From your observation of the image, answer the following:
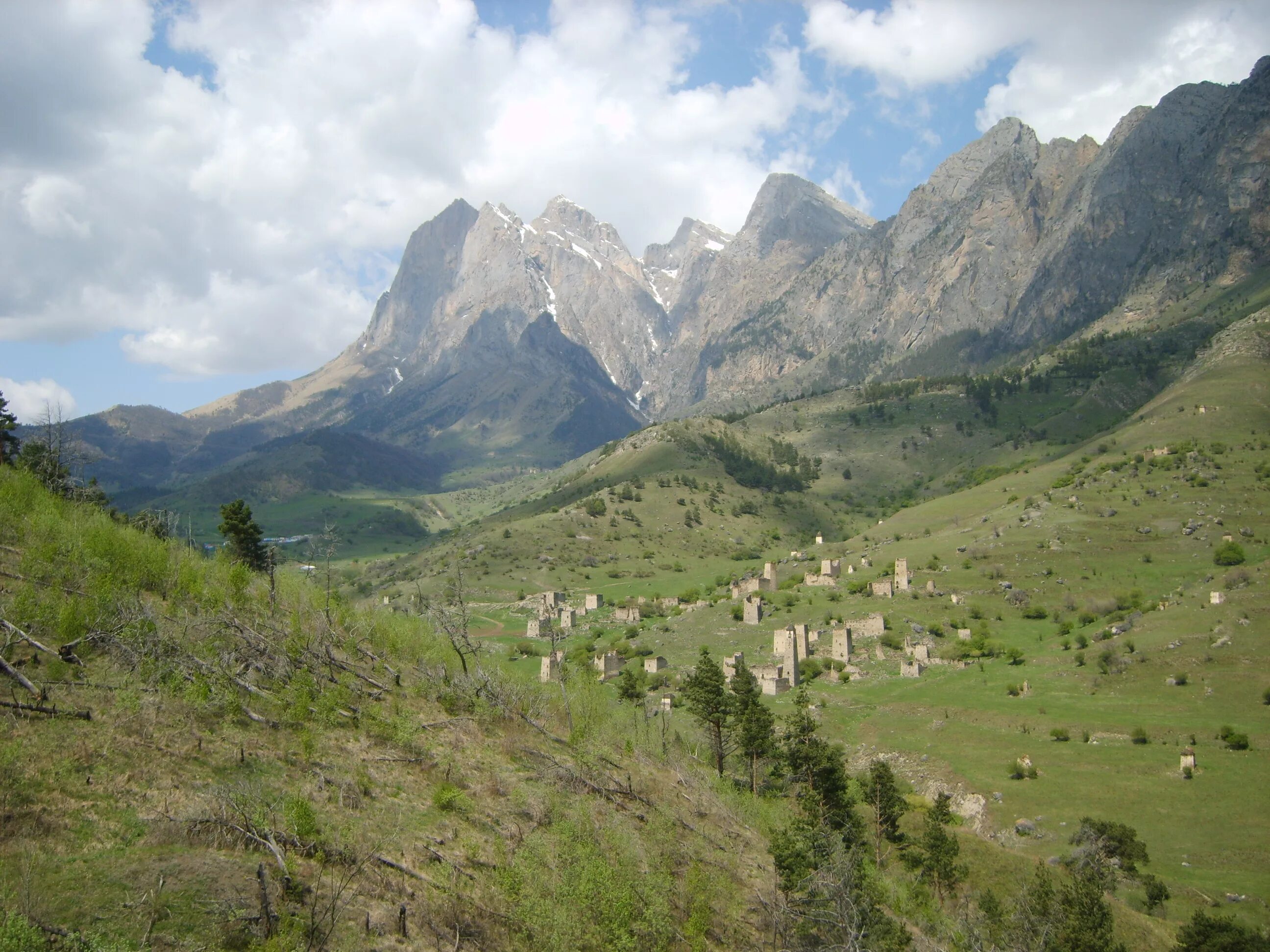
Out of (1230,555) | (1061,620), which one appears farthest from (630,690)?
(1230,555)

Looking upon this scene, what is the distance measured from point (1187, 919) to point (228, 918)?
41.4 metres

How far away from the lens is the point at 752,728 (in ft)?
156

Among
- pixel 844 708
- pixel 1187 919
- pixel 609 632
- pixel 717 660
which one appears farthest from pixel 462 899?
pixel 609 632

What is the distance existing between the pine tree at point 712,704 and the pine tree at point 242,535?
31.3 meters

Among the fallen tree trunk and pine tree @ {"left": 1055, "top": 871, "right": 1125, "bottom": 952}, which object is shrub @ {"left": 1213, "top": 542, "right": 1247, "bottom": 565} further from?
the fallen tree trunk

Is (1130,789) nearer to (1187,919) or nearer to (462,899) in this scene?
(1187,919)

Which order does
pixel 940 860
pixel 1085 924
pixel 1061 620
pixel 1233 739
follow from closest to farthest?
pixel 1085 924 < pixel 940 860 < pixel 1233 739 < pixel 1061 620

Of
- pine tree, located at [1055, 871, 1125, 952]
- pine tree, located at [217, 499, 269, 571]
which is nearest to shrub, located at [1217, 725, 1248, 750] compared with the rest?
pine tree, located at [1055, 871, 1125, 952]

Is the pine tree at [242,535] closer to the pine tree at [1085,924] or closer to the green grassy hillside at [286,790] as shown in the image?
the green grassy hillside at [286,790]

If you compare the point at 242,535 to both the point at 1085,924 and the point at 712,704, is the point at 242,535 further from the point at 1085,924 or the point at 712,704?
the point at 1085,924

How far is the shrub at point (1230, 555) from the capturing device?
92688 millimetres

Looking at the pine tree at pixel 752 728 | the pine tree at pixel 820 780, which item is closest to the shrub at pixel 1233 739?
the pine tree at pixel 820 780

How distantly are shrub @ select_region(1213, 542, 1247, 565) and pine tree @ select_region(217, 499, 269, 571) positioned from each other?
328 ft

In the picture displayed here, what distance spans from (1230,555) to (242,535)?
102 metres
